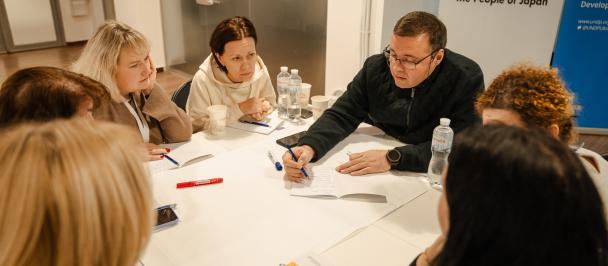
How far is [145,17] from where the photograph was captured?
5098 millimetres

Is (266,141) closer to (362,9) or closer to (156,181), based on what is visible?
(156,181)

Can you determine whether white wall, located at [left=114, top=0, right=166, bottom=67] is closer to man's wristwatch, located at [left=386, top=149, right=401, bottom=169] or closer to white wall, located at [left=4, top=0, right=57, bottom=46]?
white wall, located at [left=4, top=0, right=57, bottom=46]

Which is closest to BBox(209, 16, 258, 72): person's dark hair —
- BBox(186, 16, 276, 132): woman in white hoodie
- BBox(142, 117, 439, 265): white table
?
BBox(186, 16, 276, 132): woman in white hoodie

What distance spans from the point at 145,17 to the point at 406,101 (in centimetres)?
413

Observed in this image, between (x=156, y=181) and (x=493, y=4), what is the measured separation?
2858mm

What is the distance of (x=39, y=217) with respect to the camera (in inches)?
24.2

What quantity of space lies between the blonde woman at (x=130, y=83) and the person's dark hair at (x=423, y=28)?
1.02 metres

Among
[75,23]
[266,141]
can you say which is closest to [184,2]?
[75,23]

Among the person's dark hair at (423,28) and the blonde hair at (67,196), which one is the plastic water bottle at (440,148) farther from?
the blonde hair at (67,196)

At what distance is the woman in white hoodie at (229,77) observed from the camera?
2207 millimetres

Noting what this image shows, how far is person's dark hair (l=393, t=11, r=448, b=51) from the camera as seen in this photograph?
5.66ft

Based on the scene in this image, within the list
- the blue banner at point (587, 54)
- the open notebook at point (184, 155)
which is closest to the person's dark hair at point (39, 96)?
the open notebook at point (184, 155)

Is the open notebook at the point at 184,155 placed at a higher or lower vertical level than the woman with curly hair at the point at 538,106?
lower

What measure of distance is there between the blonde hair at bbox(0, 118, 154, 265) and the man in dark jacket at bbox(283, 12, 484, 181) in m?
0.90
